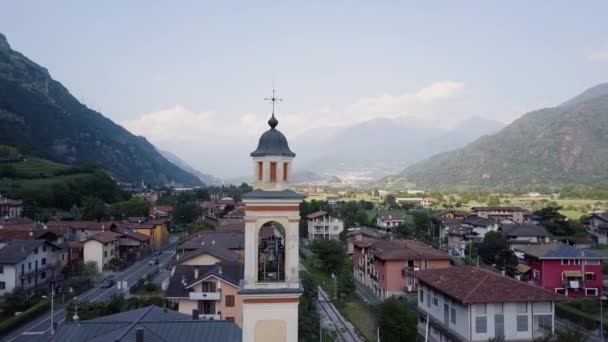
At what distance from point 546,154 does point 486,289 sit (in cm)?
15210

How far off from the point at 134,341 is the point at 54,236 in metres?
31.5

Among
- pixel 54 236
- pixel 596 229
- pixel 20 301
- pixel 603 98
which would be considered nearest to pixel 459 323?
pixel 20 301

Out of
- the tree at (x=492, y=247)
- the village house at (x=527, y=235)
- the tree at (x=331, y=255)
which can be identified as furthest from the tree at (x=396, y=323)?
the village house at (x=527, y=235)

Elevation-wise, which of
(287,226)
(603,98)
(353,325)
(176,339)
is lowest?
(353,325)

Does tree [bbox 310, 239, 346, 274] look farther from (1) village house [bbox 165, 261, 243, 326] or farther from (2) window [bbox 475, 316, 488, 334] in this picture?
(2) window [bbox 475, 316, 488, 334]

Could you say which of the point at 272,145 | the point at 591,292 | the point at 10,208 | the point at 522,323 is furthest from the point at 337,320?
the point at 10,208

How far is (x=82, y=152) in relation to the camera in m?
140

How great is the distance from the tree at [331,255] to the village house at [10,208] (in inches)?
1416

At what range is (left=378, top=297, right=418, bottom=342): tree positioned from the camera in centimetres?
2025

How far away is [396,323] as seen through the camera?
2028 centimetres

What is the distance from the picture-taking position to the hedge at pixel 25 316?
23184 mm

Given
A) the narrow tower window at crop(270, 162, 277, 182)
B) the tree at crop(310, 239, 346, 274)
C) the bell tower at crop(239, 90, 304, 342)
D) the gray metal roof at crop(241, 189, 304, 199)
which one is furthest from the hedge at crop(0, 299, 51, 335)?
the narrow tower window at crop(270, 162, 277, 182)

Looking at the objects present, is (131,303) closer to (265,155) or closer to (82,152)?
(265,155)

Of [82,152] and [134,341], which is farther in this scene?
[82,152]
